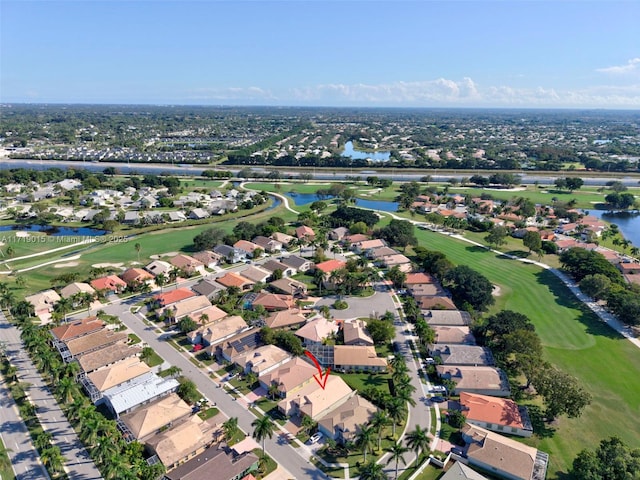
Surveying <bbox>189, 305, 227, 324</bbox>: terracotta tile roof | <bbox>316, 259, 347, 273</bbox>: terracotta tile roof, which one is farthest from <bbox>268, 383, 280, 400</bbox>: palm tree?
<bbox>316, 259, 347, 273</bbox>: terracotta tile roof

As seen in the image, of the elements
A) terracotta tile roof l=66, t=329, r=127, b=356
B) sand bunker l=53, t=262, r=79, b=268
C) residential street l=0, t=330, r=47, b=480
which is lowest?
residential street l=0, t=330, r=47, b=480

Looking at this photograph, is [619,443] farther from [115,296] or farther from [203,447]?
[115,296]

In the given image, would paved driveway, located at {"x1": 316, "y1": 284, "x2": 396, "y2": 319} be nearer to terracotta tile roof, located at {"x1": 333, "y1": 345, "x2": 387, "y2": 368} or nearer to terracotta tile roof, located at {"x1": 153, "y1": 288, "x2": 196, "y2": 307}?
terracotta tile roof, located at {"x1": 333, "y1": 345, "x2": 387, "y2": 368}

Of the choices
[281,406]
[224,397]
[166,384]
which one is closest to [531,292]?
[281,406]

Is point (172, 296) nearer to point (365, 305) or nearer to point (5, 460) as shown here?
point (365, 305)

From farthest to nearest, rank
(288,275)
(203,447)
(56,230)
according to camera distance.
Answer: (56,230), (288,275), (203,447)

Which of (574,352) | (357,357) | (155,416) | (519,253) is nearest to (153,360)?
(155,416)

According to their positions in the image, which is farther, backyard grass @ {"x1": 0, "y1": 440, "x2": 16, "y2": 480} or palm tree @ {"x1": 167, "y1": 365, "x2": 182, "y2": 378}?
palm tree @ {"x1": 167, "y1": 365, "x2": 182, "y2": 378}
